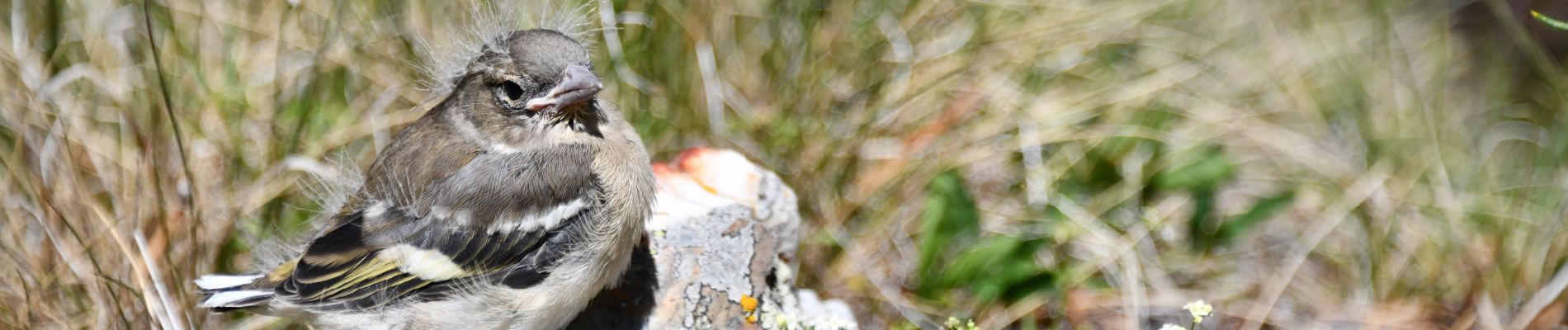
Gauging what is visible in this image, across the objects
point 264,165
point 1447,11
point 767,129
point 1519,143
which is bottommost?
point 264,165

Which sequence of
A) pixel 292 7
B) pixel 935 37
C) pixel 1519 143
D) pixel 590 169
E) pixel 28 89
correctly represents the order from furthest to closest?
pixel 935 37 < pixel 1519 143 < pixel 292 7 < pixel 28 89 < pixel 590 169

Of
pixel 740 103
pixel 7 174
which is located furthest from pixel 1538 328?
pixel 7 174

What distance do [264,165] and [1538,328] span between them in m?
3.82

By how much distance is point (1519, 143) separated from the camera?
4512mm

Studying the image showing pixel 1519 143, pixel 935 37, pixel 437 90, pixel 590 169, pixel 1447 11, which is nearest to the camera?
pixel 590 169

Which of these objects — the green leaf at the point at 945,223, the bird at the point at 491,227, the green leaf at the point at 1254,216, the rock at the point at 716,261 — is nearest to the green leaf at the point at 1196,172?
the green leaf at the point at 1254,216

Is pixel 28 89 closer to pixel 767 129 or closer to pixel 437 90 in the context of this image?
pixel 437 90

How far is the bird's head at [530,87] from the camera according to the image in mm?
2818

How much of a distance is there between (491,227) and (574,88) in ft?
1.35

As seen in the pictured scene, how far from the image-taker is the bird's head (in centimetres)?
282

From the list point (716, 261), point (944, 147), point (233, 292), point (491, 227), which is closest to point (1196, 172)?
point (944, 147)

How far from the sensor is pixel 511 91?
9.70 ft

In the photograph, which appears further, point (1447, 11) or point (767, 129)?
point (1447, 11)

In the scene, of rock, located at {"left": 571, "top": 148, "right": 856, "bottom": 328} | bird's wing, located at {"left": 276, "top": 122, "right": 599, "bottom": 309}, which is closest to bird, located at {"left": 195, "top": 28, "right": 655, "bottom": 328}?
bird's wing, located at {"left": 276, "top": 122, "right": 599, "bottom": 309}
